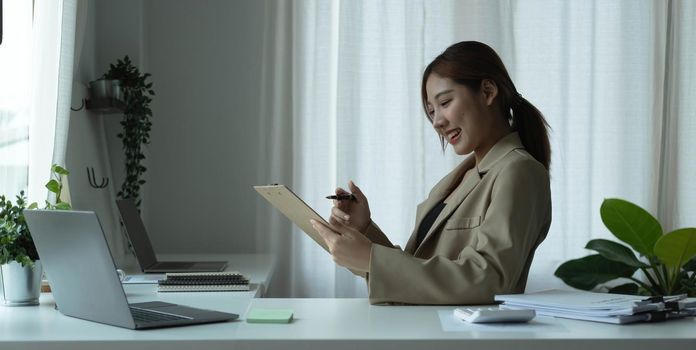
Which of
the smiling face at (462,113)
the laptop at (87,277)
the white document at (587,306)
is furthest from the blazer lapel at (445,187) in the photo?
the laptop at (87,277)

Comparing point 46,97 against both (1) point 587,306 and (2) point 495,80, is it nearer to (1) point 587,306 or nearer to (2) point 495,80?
(2) point 495,80

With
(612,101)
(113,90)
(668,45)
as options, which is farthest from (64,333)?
(668,45)

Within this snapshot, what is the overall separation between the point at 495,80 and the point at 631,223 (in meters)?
1.85

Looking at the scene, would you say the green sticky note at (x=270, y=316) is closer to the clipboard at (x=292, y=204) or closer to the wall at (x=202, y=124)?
the clipboard at (x=292, y=204)

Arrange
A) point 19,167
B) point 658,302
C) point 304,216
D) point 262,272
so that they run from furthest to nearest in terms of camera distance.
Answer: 1. point 262,272
2. point 19,167
3. point 304,216
4. point 658,302

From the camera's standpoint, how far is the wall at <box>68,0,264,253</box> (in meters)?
3.92

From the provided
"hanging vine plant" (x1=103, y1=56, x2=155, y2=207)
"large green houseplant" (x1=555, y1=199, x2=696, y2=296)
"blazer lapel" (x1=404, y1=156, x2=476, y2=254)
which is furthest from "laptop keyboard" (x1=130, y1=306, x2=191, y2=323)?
"large green houseplant" (x1=555, y1=199, x2=696, y2=296)

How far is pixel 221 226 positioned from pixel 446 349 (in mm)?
2674

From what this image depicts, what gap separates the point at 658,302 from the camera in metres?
1.58

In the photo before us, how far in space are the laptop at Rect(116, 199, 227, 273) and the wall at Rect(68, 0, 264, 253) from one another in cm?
94

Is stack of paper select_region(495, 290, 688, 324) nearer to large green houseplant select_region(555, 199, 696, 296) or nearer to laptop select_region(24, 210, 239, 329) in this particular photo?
laptop select_region(24, 210, 239, 329)

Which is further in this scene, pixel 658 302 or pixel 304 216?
pixel 304 216

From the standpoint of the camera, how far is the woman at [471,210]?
5.84 feet

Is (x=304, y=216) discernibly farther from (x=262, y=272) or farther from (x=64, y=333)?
(x=262, y=272)
